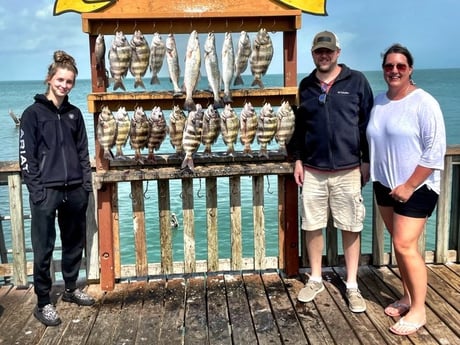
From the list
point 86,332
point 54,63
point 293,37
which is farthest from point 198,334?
point 293,37

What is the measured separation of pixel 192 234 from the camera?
4293mm

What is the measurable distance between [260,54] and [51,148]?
176cm

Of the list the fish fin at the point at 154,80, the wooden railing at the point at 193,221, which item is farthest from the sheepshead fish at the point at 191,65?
the wooden railing at the point at 193,221

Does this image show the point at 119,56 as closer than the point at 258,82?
Yes

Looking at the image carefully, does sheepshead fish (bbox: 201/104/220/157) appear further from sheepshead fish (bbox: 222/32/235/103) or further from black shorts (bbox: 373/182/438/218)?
black shorts (bbox: 373/182/438/218)

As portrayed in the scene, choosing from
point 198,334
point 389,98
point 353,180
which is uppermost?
point 389,98

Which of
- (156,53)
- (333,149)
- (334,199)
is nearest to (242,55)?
(156,53)

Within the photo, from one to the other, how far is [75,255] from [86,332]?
24.7 inches

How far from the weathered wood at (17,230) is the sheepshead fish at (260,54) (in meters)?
2.11

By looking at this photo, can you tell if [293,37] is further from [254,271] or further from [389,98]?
[254,271]

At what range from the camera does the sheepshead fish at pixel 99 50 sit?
3.79 metres

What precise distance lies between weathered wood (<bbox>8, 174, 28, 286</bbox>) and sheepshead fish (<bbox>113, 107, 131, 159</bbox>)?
868mm

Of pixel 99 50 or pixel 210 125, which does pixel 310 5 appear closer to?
pixel 210 125

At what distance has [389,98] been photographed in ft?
10.9
